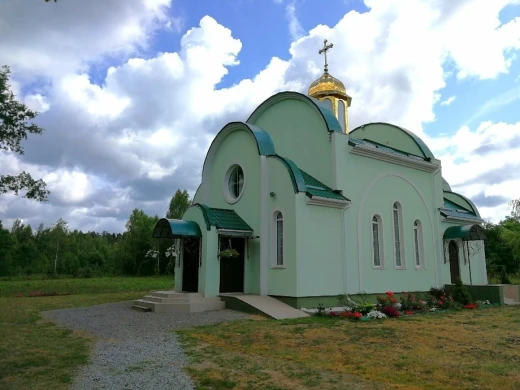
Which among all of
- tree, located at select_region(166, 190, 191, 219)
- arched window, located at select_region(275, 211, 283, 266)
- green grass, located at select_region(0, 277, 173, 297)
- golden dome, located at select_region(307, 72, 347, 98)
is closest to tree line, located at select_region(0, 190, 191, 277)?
tree, located at select_region(166, 190, 191, 219)

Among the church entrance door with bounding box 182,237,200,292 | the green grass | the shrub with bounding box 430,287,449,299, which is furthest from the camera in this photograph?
the green grass

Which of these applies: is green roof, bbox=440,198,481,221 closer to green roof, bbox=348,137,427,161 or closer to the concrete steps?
green roof, bbox=348,137,427,161

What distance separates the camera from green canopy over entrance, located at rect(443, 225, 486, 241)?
18.2m

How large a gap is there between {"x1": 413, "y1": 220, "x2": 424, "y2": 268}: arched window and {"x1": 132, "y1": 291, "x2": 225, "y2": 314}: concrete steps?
8.66 meters

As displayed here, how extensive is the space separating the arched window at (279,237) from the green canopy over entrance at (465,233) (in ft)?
28.9

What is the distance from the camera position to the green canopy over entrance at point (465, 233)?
1824 centimetres

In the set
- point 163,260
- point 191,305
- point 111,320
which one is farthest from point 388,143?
point 163,260

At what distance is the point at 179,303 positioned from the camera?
43.7 ft

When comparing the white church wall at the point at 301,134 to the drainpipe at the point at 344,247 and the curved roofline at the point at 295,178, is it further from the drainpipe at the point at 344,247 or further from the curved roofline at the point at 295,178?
the curved roofline at the point at 295,178

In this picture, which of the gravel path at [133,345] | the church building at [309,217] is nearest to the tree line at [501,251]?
the church building at [309,217]

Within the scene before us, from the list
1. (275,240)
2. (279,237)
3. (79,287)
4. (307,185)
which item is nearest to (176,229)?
(275,240)

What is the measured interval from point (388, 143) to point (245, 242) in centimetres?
964

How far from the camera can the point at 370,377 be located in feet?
19.5

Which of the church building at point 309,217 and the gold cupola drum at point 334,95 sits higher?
the gold cupola drum at point 334,95
